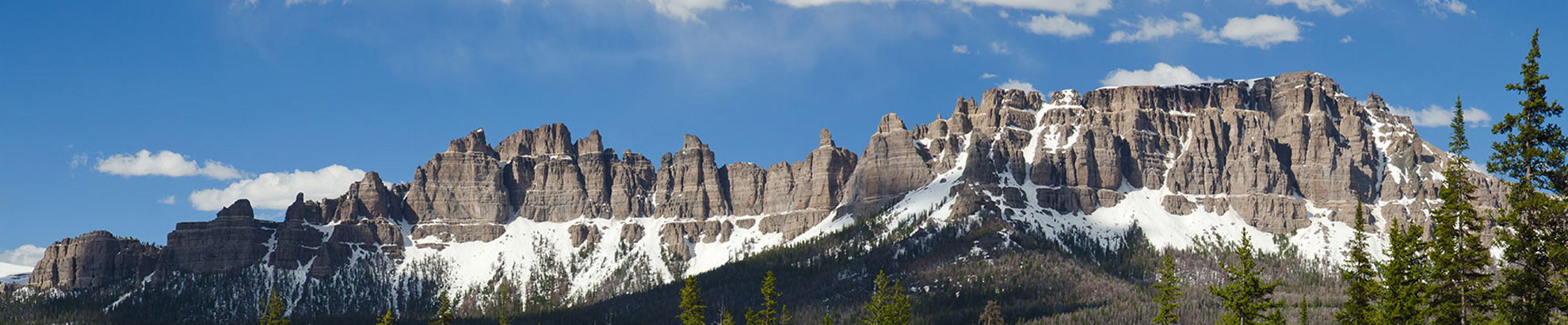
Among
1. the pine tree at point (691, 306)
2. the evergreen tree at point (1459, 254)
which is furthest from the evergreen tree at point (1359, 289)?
the pine tree at point (691, 306)

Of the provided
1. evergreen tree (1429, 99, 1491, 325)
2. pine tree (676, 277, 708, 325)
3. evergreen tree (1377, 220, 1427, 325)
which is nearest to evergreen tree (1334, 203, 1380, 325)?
evergreen tree (1377, 220, 1427, 325)

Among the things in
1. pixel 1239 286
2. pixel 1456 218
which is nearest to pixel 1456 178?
pixel 1456 218

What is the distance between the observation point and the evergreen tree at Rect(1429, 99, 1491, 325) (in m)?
56.8

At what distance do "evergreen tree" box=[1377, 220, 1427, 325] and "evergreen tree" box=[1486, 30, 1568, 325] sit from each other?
729 cm

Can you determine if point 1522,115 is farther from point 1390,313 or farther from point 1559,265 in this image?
point 1390,313

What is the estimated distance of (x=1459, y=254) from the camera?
57.0m

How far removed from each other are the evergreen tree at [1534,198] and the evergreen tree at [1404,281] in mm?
7287

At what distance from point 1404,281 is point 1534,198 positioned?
1184 centimetres

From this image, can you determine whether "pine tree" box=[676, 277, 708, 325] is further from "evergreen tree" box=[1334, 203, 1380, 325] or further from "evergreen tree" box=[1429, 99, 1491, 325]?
"evergreen tree" box=[1429, 99, 1491, 325]

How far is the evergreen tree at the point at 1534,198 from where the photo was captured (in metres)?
51.1

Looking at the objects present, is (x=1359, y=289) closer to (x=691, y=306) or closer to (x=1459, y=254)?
(x=1459, y=254)

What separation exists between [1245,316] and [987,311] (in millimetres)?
78227

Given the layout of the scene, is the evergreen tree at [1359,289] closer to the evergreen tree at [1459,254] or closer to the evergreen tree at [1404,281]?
the evergreen tree at [1404,281]

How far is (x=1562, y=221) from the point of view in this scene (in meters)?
51.3
